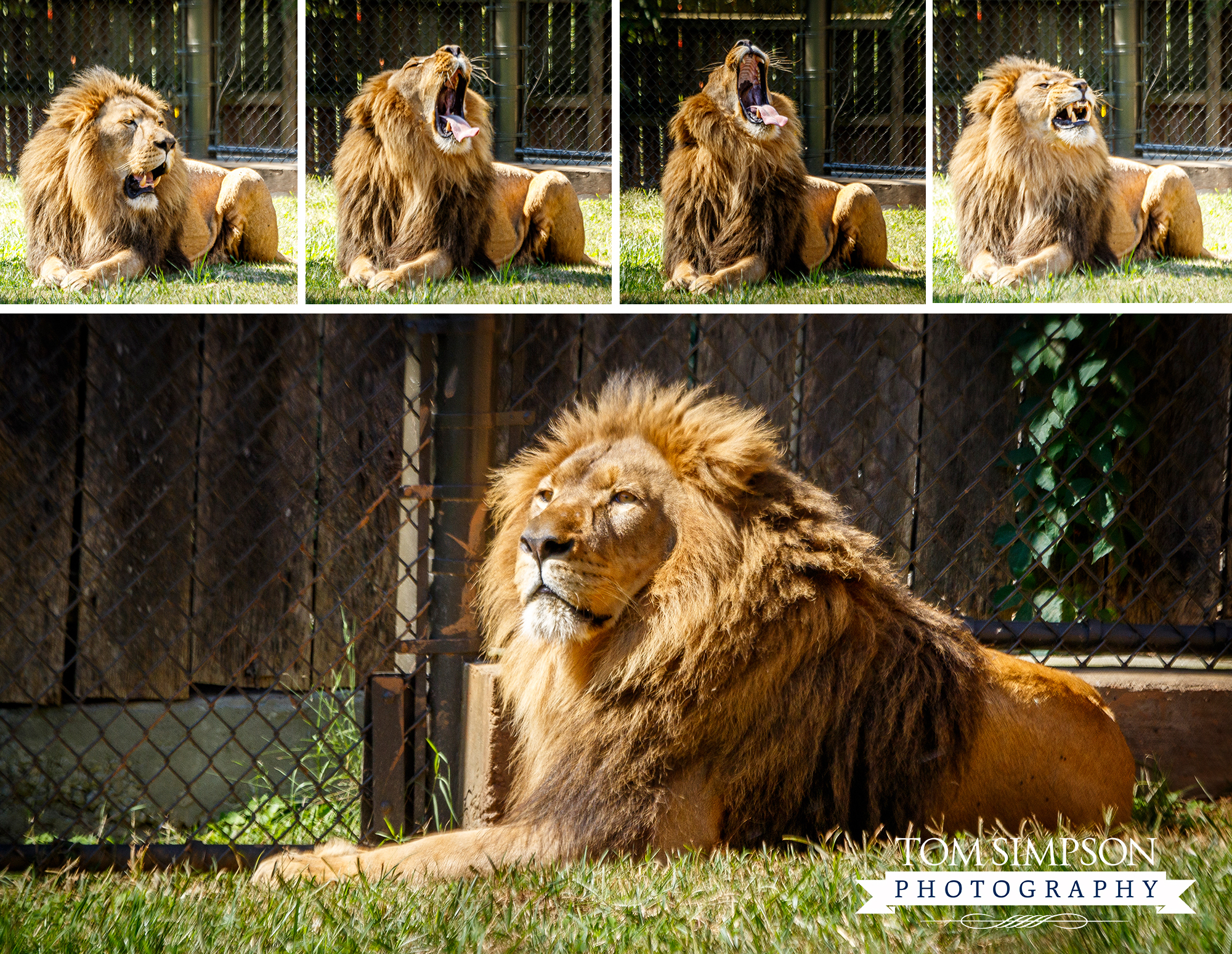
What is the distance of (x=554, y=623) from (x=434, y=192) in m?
1.63

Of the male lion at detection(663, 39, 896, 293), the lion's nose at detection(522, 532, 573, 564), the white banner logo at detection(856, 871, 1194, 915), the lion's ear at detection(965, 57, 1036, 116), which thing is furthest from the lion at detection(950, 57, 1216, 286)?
the white banner logo at detection(856, 871, 1194, 915)

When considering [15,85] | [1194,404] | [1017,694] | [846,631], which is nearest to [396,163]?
[15,85]

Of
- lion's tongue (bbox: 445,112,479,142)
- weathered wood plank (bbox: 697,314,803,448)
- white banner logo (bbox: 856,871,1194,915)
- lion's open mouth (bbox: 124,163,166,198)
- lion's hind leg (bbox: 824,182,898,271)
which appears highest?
lion's tongue (bbox: 445,112,479,142)

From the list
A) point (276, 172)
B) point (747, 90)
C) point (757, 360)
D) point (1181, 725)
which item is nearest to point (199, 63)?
point (276, 172)

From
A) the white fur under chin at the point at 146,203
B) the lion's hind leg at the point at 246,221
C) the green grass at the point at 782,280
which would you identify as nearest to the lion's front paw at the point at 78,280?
the white fur under chin at the point at 146,203

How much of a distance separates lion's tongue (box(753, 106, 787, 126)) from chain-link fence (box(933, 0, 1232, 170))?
0.42 metres

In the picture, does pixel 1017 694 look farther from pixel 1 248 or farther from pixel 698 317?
pixel 1 248

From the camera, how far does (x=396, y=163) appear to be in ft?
10.8

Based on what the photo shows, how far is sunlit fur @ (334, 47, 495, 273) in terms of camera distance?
3.14 m

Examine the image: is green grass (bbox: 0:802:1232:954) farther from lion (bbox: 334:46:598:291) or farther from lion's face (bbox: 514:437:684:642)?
lion (bbox: 334:46:598:291)

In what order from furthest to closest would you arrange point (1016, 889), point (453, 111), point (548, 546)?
point (453, 111), point (548, 546), point (1016, 889)

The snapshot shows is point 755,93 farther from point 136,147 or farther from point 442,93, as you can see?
point 136,147

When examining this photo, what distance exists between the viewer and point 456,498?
9.76ft

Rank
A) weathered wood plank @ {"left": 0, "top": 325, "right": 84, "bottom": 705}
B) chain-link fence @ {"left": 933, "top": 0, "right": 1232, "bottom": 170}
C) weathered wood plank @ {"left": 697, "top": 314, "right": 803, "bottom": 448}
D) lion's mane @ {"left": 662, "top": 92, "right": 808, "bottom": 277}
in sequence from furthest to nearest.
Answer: weathered wood plank @ {"left": 697, "top": 314, "right": 803, "bottom": 448}, weathered wood plank @ {"left": 0, "top": 325, "right": 84, "bottom": 705}, lion's mane @ {"left": 662, "top": 92, "right": 808, "bottom": 277}, chain-link fence @ {"left": 933, "top": 0, "right": 1232, "bottom": 170}
